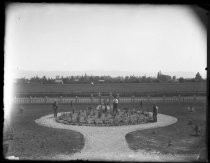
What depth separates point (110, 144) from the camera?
35.5 feet

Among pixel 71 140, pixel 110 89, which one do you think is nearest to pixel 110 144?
pixel 71 140

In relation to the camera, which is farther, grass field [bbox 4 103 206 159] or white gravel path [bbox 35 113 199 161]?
grass field [bbox 4 103 206 159]

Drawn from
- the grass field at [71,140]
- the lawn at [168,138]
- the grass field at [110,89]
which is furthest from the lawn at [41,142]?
the grass field at [110,89]

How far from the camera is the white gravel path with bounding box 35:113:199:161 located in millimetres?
9086

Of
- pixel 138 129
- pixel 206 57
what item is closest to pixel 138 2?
pixel 206 57

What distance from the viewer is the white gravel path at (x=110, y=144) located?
9086 mm

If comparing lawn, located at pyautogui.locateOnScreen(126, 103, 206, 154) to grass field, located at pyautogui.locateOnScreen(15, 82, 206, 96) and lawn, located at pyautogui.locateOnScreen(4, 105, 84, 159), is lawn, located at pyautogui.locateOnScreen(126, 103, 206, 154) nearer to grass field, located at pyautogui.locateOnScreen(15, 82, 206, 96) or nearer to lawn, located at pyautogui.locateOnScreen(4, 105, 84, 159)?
lawn, located at pyautogui.locateOnScreen(4, 105, 84, 159)

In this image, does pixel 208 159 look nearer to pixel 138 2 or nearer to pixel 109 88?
pixel 138 2

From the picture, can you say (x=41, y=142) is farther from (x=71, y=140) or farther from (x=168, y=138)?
(x=168, y=138)

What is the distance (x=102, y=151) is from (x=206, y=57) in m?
7.72

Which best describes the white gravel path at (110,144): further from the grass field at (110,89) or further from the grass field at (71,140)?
the grass field at (110,89)

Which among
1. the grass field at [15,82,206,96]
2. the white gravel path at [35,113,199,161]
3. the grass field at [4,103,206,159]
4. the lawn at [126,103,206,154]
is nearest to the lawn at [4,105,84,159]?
the grass field at [4,103,206,159]

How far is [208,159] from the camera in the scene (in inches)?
105

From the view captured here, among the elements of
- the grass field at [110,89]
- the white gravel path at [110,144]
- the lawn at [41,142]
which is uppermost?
the grass field at [110,89]
